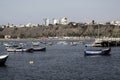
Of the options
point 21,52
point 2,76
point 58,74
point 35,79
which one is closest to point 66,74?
point 58,74

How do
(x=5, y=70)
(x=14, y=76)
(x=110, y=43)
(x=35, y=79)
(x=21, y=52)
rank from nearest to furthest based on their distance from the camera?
(x=35, y=79)
(x=14, y=76)
(x=5, y=70)
(x=21, y=52)
(x=110, y=43)

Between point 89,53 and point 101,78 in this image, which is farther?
point 89,53

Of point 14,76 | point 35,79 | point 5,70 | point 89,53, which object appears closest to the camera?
point 35,79

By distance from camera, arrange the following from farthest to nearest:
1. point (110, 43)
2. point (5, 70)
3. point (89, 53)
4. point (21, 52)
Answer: point (110, 43) → point (21, 52) → point (89, 53) → point (5, 70)

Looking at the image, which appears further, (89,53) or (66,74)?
(89,53)

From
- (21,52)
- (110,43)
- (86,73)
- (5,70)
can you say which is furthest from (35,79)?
(110,43)

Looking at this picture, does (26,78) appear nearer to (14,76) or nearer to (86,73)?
(14,76)

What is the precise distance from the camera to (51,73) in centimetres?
5222

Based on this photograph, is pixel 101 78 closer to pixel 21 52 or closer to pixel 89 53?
pixel 89 53

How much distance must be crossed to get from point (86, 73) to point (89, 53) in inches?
1446

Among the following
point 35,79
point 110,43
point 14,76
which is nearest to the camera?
point 35,79

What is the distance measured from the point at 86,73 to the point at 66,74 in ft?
10.2

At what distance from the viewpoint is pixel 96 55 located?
8806 cm

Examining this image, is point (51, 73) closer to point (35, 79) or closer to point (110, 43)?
point (35, 79)
